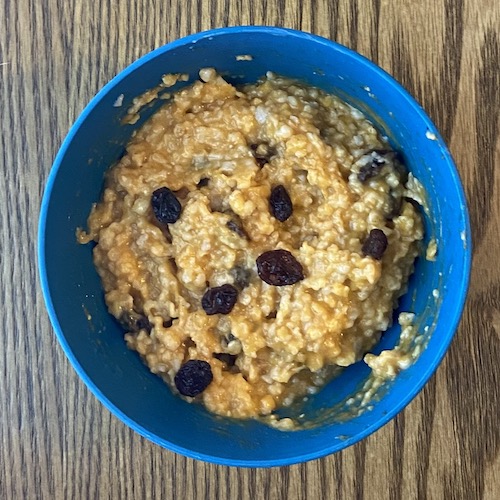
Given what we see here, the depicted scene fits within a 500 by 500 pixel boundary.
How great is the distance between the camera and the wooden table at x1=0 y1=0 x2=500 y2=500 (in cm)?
131

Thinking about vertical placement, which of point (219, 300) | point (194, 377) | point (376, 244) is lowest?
point (194, 377)

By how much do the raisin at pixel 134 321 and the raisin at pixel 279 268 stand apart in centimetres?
22

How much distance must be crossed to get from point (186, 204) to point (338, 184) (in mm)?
250

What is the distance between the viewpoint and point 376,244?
1149 millimetres

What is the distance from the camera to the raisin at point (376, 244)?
1.15 meters

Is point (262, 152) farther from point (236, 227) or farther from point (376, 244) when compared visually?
point (376, 244)

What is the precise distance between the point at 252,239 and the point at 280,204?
0.08 metres

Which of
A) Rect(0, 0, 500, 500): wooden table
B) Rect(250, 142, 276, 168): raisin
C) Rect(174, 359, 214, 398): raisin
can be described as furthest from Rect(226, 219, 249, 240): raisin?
Rect(0, 0, 500, 500): wooden table

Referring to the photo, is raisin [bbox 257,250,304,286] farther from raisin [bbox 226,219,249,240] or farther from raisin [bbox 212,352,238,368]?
raisin [bbox 212,352,238,368]

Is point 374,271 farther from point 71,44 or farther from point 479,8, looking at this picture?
point 71,44

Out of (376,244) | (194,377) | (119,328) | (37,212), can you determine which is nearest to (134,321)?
(119,328)

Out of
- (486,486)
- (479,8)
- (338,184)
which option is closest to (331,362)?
(338,184)

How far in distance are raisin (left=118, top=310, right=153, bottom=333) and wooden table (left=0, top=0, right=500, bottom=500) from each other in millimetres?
165

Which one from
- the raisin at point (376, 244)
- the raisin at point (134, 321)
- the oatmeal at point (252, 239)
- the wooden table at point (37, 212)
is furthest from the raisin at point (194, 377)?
the raisin at point (376, 244)
